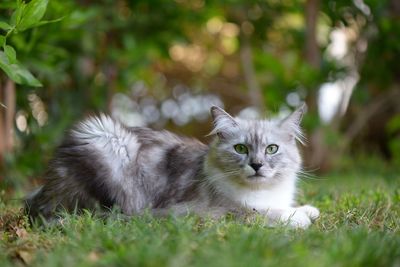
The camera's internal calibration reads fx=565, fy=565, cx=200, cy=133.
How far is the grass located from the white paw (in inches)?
3.5

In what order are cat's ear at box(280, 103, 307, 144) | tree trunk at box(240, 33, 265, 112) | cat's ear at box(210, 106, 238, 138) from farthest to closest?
tree trunk at box(240, 33, 265, 112) → cat's ear at box(280, 103, 307, 144) → cat's ear at box(210, 106, 238, 138)

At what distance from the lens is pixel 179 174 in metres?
4.43

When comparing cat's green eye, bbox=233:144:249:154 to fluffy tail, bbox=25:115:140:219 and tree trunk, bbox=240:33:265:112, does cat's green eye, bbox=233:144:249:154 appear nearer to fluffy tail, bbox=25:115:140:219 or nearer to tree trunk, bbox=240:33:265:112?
fluffy tail, bbox=25:115:140:219

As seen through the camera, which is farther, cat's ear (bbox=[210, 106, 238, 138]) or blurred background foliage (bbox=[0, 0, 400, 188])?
blurred background foliage (bbox=[0, 0, 400, 188])

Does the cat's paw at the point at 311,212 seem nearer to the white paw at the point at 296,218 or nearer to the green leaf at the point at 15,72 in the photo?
the white paw at the point at 296,218

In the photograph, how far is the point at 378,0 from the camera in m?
7.64

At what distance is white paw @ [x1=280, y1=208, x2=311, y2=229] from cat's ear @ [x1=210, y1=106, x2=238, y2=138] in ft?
2.54

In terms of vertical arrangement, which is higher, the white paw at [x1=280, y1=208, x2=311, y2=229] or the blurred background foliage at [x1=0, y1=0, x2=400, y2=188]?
the blurred background foliage at [x1=0, y1=0, x2=400, y2=188]

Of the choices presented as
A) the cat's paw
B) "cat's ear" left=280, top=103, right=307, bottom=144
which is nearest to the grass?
the cat's paw

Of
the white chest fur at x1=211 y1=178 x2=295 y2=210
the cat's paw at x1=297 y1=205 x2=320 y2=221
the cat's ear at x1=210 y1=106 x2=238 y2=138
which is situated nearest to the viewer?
the cat's paw at x1=297 y1=205 x2=320 y2=221

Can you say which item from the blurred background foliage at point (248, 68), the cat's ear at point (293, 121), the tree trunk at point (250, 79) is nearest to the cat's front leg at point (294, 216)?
the cat's ear at point (293, 121)

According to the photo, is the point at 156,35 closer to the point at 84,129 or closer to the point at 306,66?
the point at 306,66

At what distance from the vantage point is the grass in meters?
Result: 2.57

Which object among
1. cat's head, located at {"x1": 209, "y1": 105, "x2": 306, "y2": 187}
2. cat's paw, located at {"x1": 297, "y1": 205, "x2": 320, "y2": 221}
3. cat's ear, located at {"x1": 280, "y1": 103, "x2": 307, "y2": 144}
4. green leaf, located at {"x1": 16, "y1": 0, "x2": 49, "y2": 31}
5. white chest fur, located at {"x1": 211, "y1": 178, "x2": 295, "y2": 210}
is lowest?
cat's paw, located at {"x1": 297, "y1": 205, "x2": 320, "y2": 221}
